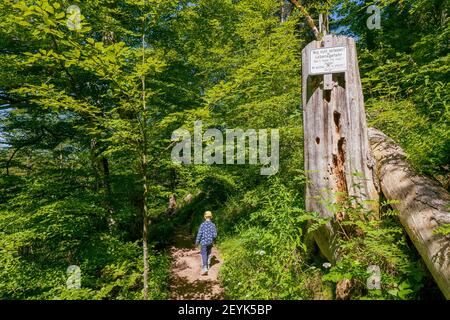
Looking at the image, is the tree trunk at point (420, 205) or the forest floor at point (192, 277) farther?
the forest floor at point (192, 277)

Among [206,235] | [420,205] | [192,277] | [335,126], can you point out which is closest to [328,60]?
[335,126]

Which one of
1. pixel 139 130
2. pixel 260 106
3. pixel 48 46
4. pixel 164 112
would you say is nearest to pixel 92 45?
pixel 139 130

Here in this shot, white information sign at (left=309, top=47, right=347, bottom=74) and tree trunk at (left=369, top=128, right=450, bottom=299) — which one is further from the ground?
white information sign at (left=309, top=47, right=347, bottom=74)

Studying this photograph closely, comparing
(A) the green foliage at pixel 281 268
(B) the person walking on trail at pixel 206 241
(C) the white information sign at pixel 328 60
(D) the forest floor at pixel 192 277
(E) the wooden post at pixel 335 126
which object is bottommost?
(D) the forest floor at pixel 192 277

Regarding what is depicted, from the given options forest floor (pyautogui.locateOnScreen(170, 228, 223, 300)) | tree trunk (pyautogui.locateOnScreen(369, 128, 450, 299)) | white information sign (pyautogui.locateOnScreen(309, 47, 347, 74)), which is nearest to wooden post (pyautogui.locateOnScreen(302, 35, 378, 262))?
white information sign (pyautogui.locateOnScreen(309, 47, 347, 74))

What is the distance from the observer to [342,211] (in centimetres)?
314

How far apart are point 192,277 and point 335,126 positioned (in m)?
5.39

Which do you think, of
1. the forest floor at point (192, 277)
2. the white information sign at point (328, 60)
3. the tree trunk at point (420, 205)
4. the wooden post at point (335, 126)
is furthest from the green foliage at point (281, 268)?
the white information sign at point (328, 60)

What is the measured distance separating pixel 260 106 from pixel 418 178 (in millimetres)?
4143

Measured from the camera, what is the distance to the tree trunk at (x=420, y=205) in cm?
219

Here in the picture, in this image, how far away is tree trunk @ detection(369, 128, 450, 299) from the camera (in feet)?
7.20

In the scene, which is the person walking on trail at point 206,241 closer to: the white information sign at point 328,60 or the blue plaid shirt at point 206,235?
the blue plaid shirt at point 206,235

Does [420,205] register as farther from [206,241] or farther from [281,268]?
[206,241]

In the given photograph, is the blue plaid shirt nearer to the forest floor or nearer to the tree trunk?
the forest floor
